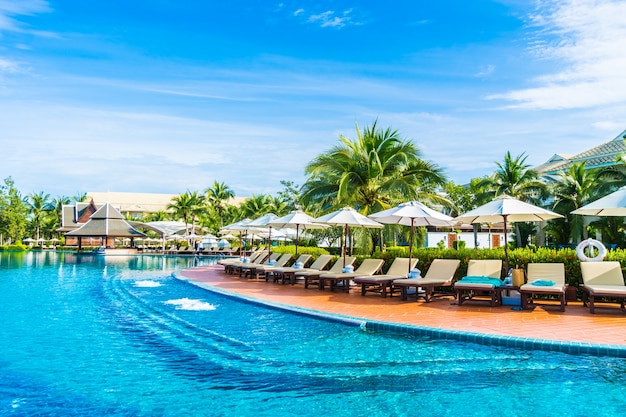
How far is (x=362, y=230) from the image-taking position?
1777 centimetres

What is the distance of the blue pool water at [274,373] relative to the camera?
511 centimetres

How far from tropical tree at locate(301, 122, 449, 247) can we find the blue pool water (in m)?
8.60

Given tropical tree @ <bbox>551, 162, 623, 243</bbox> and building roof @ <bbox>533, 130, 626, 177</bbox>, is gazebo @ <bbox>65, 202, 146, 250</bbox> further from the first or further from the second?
tropical tree @ <bbox>551, 162, 623, 243</bbox>

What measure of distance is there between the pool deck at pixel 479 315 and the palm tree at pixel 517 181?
22.5 m

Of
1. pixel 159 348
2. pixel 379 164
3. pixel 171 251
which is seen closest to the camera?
pixel 159 348

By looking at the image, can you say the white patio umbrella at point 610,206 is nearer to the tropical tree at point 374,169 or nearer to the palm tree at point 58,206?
the tropical tree at point 374,169

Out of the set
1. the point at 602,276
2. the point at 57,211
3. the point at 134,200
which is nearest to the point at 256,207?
the point at 57,211

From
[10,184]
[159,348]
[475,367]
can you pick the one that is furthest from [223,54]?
[10,184]

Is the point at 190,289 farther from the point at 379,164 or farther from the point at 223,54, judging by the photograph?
the point at 223,54

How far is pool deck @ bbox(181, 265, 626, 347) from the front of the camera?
746 centimetres

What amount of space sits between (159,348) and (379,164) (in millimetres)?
11008

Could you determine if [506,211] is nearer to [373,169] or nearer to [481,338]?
[481,338]

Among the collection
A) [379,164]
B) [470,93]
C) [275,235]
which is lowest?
[275,235]

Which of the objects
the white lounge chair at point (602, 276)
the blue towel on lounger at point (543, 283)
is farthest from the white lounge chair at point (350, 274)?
the white lounge chair at point (602, 276)
